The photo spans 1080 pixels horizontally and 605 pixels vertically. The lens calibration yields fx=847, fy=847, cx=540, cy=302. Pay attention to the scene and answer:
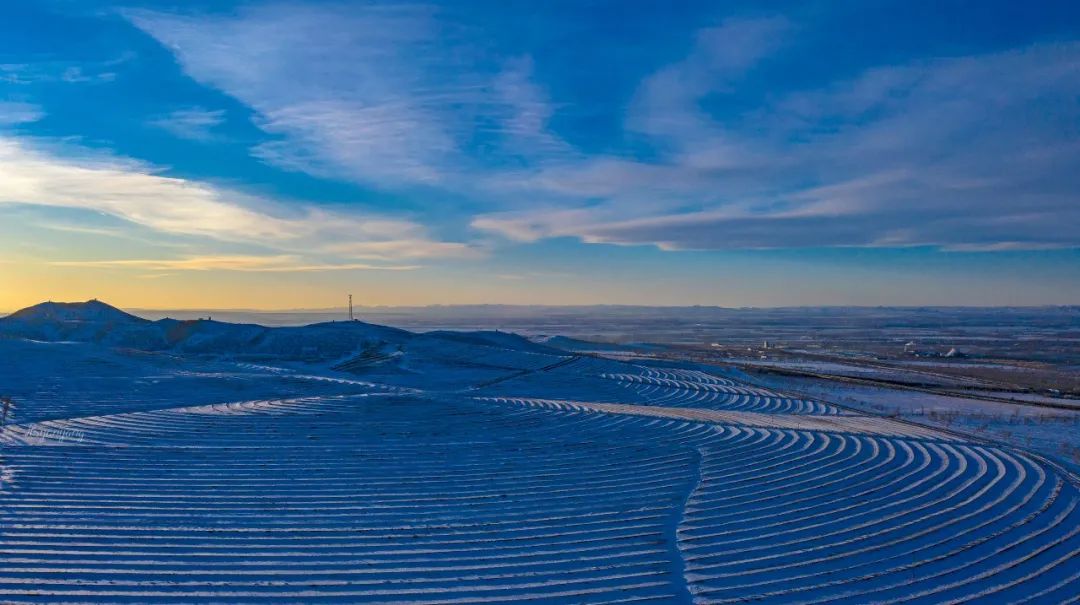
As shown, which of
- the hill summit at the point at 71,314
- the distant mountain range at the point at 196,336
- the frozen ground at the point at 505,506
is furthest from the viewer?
the hill summit at the point at 71,314

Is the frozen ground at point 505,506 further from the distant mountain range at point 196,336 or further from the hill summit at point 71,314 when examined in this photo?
the hill summit at point 71,314

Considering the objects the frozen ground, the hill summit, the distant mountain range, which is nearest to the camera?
the frozen ground

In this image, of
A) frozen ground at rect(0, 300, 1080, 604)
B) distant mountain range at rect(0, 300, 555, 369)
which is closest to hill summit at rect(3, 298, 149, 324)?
distant mountain range at rect(0, 300, 555, 369)

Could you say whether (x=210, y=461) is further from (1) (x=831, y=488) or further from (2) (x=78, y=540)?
(1) (x=831, y=488)

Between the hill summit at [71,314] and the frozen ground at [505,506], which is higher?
the hill summit at [71,314]

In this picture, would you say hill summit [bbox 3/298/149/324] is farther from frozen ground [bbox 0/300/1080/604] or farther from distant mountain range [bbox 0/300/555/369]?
frozen ground [bbox 0/300/1080/604]

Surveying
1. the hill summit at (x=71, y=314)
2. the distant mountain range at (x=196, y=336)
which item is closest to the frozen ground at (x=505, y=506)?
the distant mountain range at (x=196, y=336)

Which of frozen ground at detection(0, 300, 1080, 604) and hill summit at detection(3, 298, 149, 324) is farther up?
hill summit at detection(3, 298, 149, 324)

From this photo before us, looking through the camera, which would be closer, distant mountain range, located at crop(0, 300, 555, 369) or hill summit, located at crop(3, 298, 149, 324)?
distant mountain range, located at crop(0, 300, 555, 369)

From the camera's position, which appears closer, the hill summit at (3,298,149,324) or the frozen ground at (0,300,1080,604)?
the frozen ground at (0,300,1080,604)

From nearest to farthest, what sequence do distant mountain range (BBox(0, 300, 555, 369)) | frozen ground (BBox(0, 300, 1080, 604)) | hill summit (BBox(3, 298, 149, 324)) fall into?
frozen ground (BBox(0, 300, 1080, 604))
distant mountain range (BBox(0, 300, 555, 369))
hill summit (BBox(3, 298, 149, 324))
